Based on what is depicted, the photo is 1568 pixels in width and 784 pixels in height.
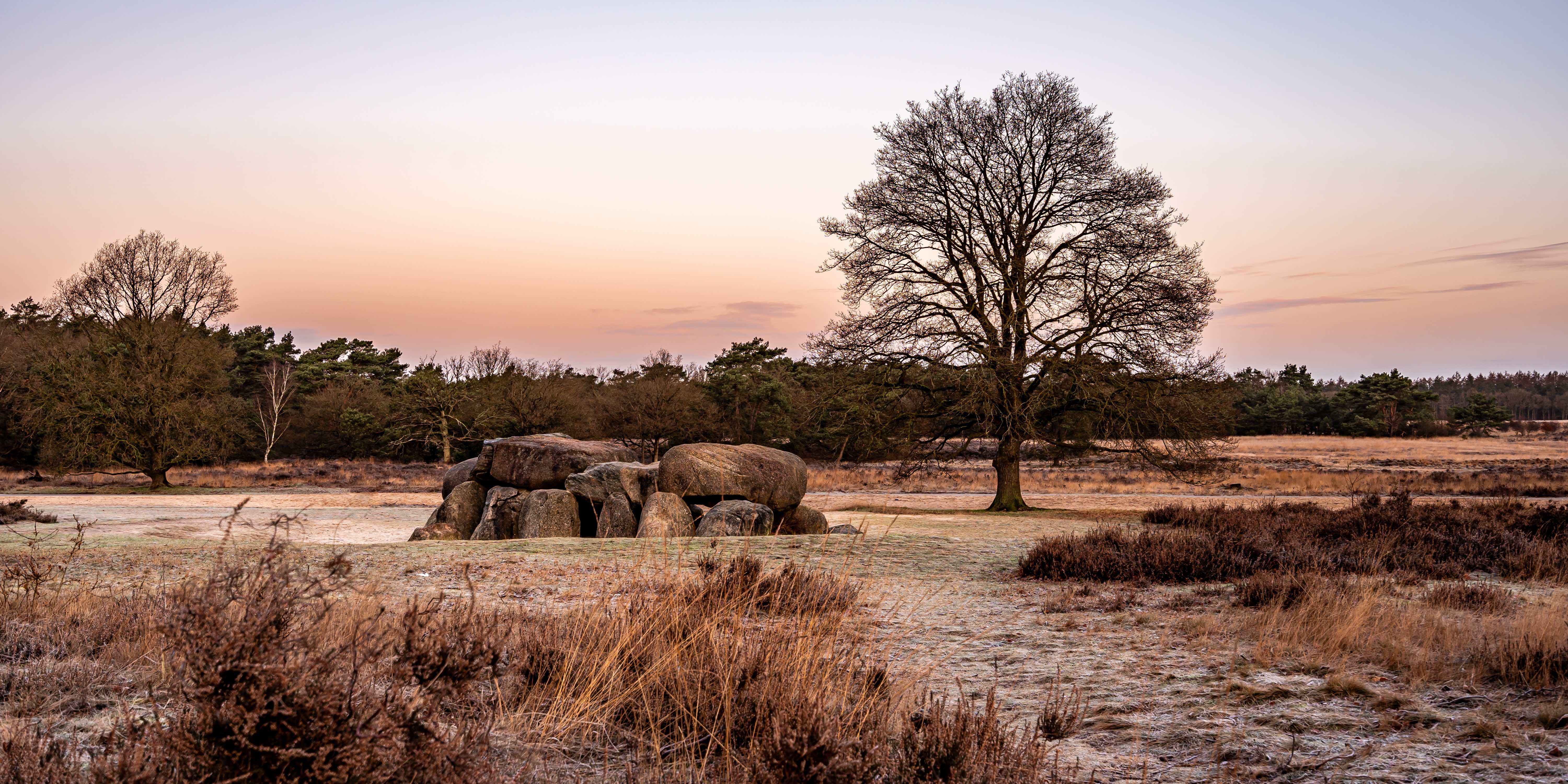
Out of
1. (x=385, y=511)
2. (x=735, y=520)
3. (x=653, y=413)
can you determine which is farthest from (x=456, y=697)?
(x=653, y=413)

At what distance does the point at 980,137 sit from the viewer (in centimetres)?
2052

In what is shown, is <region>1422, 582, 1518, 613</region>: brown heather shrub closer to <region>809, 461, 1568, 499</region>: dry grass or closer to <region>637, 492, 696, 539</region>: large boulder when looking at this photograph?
<region>637, 492, 696, 539</region>: large boulder

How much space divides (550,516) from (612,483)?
4.08 feet

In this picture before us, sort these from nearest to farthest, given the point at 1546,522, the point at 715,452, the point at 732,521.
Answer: the point at 1546,522 < the point at 732,521 < the point at 715,452

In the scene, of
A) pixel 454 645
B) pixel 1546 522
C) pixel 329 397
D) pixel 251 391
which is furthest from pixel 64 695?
pixel 251 391

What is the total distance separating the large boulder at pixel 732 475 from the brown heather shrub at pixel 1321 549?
605 cm

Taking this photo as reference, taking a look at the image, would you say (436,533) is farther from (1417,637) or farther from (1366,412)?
(1366,412)

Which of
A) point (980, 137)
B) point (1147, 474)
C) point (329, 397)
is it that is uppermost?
point (980, 137)

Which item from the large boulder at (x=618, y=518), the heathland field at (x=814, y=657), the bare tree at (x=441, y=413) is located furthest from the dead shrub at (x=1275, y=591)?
the bare tree at (x=441, y=413)

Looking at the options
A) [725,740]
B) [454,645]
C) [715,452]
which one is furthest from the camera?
[715,452]

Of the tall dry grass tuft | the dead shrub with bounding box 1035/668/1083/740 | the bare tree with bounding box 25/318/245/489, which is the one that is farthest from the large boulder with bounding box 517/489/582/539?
the bare tree with bounding box 25/318/245/489

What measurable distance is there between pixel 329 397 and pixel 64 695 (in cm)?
5337

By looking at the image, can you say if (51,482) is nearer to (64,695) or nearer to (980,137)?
(980,137)

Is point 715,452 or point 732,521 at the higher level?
point 715,452
